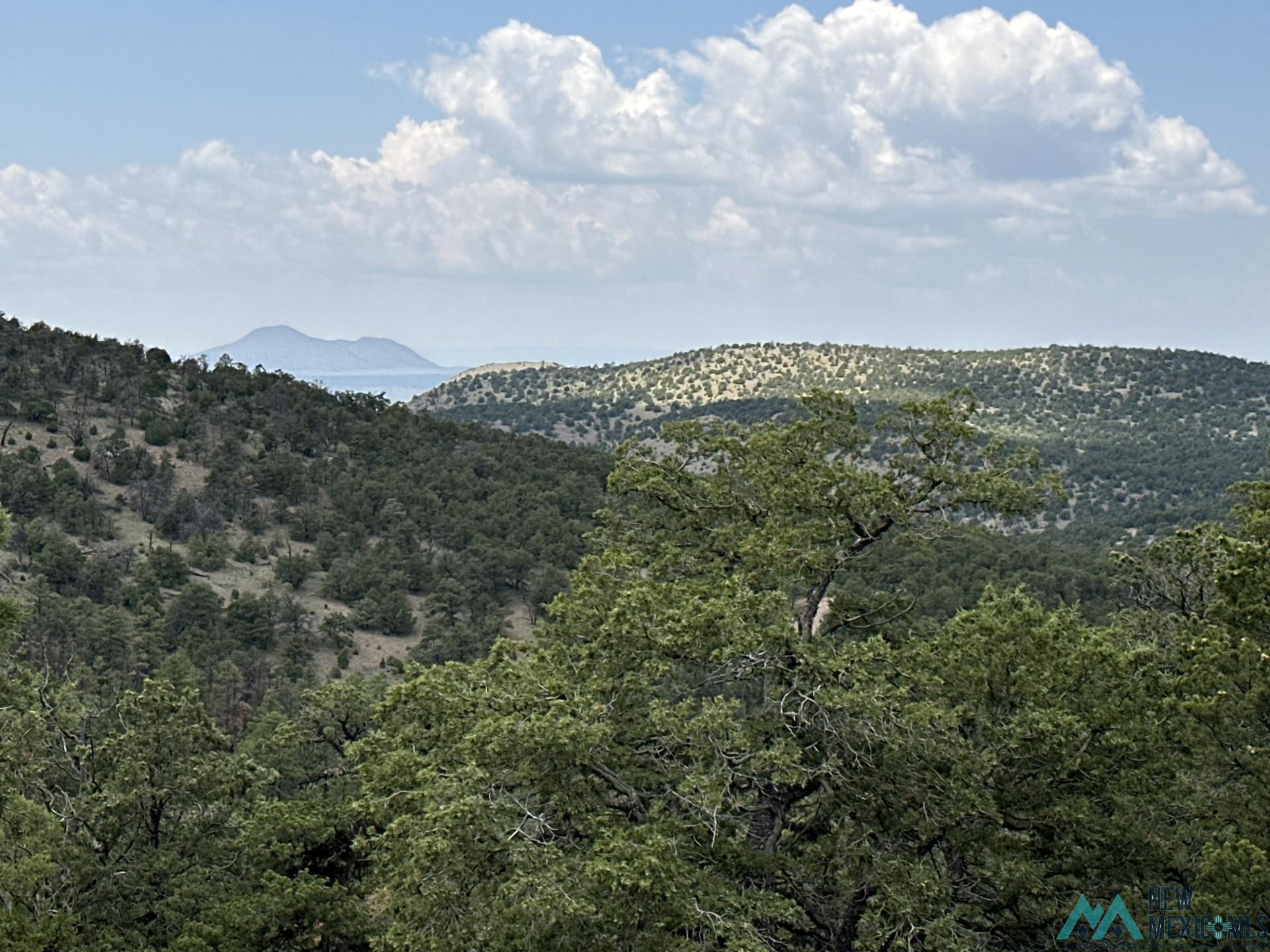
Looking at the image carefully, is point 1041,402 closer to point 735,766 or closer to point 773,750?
point 735,766

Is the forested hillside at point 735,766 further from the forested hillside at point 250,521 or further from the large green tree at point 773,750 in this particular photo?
the forested hillside at point 250,521

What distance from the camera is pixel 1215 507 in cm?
9656

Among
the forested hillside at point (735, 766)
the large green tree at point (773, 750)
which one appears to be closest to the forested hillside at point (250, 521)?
the forested hillside at point (735, 766)

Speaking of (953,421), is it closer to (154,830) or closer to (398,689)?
(398,689)

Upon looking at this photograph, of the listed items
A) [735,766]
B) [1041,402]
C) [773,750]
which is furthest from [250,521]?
[1041,402]

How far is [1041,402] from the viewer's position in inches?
5502

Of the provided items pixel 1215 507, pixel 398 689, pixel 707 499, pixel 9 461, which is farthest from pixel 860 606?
pixel 1215 507

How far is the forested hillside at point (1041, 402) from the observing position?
11150 centimetres

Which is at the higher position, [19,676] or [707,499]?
[707,499]

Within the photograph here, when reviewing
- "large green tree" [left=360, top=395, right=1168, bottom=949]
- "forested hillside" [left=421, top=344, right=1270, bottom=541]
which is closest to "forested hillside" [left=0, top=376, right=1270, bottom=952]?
"large green tree" [left=360, top=395, right=1168, bottom=949]

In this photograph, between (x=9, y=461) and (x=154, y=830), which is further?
(x=9, y=461)

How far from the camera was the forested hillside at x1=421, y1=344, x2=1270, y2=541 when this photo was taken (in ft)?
366

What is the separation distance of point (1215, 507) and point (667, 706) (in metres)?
93.4

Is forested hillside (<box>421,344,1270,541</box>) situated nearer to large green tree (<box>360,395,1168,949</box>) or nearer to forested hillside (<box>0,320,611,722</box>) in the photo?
forested hillside (<box>0,320,611,722</box>)
